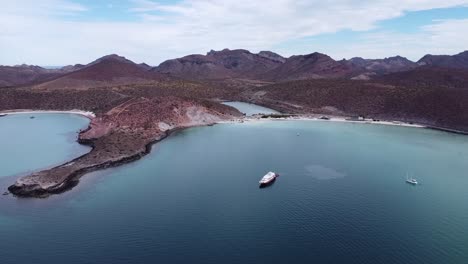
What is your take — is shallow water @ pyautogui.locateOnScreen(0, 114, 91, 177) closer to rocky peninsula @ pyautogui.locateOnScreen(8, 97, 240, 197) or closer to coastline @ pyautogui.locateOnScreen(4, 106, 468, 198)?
coastline @ pyautogui.locateOnScreen(4, 106, 468, 198)

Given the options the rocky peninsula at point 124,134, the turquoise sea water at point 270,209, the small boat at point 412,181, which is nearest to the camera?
the turquoise sea water at point 270,209

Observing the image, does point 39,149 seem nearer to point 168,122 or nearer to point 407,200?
point 168,122

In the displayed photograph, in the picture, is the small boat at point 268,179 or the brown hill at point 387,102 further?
the brown hill at point 387,102

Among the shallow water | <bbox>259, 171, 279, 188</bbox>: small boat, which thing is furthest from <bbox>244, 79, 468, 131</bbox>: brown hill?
the shallow water

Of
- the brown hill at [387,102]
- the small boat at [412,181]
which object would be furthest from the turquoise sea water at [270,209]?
the brown hill at [387,102]

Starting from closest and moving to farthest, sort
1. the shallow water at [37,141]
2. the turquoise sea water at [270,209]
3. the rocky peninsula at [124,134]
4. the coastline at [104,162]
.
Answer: the turquoise sea water at [270,209]
the coastline at [104,162]
the rocky peninsula at [124,134]
the shallow water at [37,141]

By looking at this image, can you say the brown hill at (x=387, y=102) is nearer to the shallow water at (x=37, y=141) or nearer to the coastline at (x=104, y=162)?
the coastline at (x=104, y=162)

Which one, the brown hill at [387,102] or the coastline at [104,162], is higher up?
the brown hill at [387,102]

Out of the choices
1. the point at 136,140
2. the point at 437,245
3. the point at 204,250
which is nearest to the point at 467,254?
the point at 437,245
